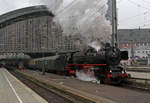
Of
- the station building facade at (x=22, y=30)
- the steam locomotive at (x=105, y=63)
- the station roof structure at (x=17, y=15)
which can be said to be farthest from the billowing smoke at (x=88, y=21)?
the station roof structure at (x=17, y=15)

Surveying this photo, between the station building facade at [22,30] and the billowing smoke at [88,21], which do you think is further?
the station building facade at [22,30]

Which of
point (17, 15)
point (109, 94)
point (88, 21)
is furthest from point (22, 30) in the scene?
point (109, 94)

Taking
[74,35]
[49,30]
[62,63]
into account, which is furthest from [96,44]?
[49,30]

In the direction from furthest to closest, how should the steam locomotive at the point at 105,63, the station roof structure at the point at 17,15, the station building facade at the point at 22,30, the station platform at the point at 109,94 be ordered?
1. the station roof structure at the point at 17,15
2. the station building facade at the point at 22,30
3. the steam locomotive at the point at 105,63
4. the station platform at the point at 109,94

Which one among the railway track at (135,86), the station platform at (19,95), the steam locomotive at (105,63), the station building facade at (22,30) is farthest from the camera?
the station building facade at (22,30)

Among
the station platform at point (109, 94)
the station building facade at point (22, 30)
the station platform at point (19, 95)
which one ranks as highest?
the station building facade at point (22, 30)

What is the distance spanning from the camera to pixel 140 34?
89.9m

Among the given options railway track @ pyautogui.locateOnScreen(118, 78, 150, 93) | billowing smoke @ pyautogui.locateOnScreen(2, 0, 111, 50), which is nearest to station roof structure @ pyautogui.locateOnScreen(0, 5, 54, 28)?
billowing smoke @ pyautogui.locateOnScreen(2, 0, 111, 50)

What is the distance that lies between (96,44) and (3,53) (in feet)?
156

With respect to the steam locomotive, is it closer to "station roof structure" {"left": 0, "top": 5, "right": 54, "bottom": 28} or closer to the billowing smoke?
the billowing smoke

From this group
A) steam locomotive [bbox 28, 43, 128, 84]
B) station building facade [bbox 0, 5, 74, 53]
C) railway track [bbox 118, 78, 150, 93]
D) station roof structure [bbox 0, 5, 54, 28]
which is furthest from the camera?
station roof structure [bbox 0, 5, 54, 28]

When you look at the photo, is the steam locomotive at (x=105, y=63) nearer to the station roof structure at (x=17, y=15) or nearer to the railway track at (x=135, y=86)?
the railway track at (x=135, y=86)

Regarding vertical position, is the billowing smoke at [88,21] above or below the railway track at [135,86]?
above

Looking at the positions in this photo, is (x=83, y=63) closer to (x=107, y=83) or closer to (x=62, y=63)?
(x=107, y=83)
